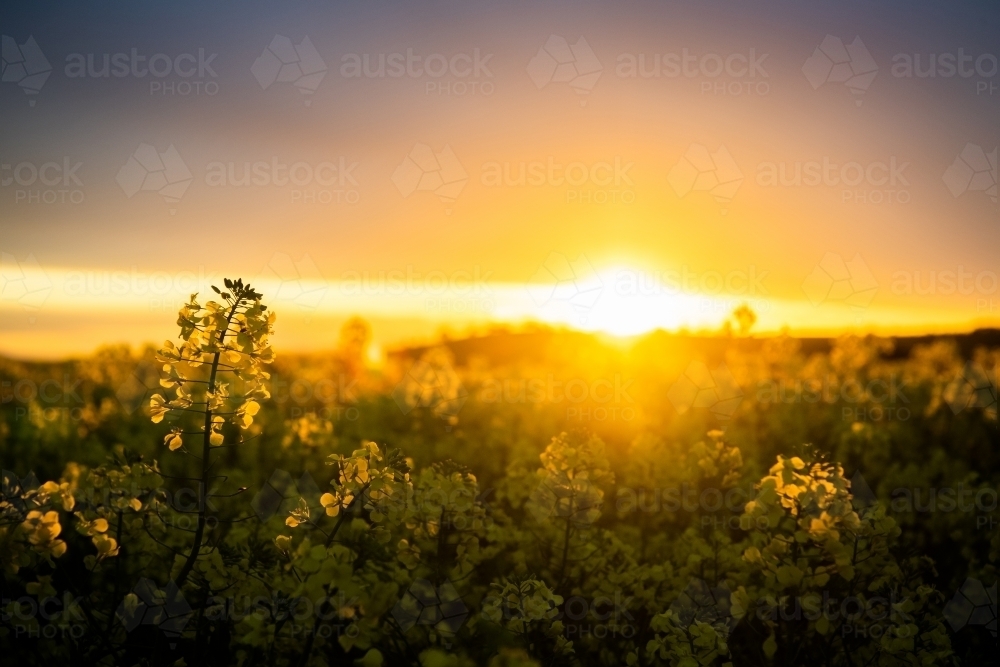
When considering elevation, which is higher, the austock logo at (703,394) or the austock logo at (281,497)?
the austock logo at (703,394)

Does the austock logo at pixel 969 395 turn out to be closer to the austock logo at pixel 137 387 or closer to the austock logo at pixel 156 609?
the austock logo at pixel 156 609

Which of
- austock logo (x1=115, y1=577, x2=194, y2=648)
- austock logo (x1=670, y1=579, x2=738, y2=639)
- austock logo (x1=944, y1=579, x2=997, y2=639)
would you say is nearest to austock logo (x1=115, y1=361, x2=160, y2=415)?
austock logo (x1=115, y1=577, x2=194, y2=648)

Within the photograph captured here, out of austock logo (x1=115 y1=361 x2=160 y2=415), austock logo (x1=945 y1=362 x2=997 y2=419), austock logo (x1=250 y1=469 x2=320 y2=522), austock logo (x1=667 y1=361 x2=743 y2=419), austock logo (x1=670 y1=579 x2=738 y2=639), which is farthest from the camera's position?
austock logo (x1=115 y1=361 x2=160 y2=415)

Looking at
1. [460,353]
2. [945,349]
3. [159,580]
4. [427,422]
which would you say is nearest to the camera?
[159,580]

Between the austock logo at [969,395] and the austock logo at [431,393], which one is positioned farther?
the austock logo at [431,393]

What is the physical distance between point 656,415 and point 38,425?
1150 cm

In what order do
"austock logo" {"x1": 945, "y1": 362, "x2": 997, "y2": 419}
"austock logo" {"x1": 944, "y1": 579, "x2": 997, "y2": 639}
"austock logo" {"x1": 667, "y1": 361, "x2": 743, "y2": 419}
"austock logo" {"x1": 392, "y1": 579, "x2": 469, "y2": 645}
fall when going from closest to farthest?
"austock logo" {"x1": 392, "y1": 579, "x2": 469, "y2": 645} → "austock logo" {"x1": 944, "y1": 579, "x2": 997, "y2": 639} → "austock logo" {"x1": 945, "y1": 362, "x2": 997, "y2": 419} → "austock logo" {"x1": 667, "y1": 361, "x2": 743, "y2": 419}

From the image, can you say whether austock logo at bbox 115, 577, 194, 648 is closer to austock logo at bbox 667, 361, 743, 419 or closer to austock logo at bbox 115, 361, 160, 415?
austock logo at bbox 667, 361, 743, 419

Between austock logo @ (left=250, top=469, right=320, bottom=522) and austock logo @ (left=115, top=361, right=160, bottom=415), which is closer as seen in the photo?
austock logo @ (left=250, top=469, right=320, bottom=522)

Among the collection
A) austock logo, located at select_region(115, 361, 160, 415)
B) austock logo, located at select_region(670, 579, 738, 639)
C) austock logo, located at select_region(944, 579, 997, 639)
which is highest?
austock logo, located at select_region(115, 361, 160, 415)

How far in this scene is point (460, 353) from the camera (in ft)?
108

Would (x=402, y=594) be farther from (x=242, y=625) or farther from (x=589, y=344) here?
(x=589, y=344)

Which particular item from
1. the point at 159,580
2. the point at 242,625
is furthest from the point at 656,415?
the point at 242,625

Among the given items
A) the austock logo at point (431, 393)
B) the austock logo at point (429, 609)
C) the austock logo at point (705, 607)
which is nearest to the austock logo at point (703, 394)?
the austock logo at point (431, 393)
